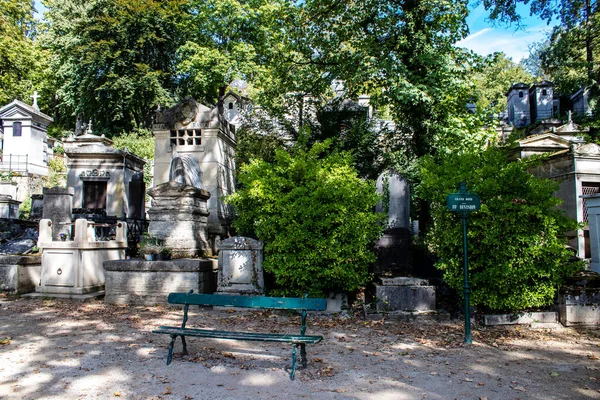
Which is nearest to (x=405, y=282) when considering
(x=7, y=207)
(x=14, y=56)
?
(x=7, y=207)

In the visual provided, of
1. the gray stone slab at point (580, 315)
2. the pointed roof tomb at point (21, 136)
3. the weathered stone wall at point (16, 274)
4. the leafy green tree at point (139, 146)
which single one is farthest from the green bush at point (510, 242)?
the pointed roof tomb at point (21, 136)

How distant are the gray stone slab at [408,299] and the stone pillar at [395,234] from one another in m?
0.58

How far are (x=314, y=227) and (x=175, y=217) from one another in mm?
3176

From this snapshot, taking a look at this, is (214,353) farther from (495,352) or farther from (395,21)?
(395,21)

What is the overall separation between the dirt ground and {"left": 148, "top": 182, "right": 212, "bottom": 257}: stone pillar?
1988mm

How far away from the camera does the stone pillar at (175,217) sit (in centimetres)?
873

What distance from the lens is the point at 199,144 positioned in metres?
11.0

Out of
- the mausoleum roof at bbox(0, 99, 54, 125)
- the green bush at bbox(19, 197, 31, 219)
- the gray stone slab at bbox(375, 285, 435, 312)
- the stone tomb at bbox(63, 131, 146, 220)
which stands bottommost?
the gray stone slab at bbox(375, 285, 435, 312)

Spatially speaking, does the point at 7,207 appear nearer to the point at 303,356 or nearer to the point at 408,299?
the point at 408,299

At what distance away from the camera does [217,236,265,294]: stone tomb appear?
25.4ft

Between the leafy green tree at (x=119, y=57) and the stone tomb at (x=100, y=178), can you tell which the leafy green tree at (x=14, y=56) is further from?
the stone tomb at (x=100, y=178)

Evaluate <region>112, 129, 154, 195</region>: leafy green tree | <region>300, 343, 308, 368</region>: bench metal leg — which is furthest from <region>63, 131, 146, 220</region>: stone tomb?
<region>300, 343, 308, 368</region>: bench metal leg

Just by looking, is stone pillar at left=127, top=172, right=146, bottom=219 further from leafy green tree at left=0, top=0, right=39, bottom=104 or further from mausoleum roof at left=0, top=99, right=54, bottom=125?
leafy green tree at left=0, top=0, right=39, bottom=104

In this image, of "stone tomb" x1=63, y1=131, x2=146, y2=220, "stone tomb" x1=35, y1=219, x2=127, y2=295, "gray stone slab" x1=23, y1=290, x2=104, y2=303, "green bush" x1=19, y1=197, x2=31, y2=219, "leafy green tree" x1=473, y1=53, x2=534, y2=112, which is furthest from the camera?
"leafy green tree" x1=473, y1=53, x2=534, y2=112
